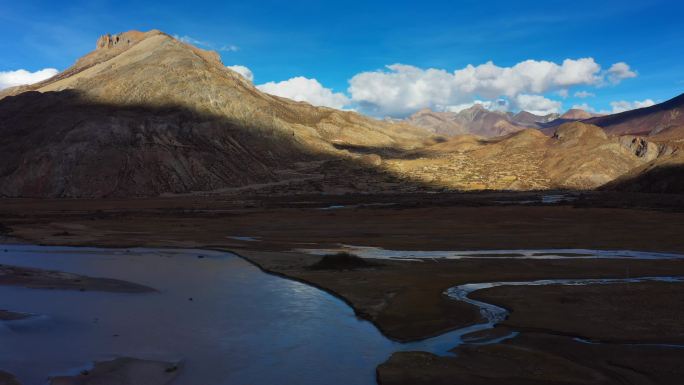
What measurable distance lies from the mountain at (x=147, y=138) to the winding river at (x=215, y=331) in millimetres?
103761

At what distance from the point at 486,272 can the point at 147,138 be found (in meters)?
124

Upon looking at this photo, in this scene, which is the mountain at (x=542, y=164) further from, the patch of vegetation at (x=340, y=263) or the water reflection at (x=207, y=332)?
the water reflection at (x=207, y=332)

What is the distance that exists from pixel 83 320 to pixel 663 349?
17311 millimetres

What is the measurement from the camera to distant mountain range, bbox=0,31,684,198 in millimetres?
123250

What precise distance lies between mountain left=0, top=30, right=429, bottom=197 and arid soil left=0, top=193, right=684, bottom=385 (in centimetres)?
5512

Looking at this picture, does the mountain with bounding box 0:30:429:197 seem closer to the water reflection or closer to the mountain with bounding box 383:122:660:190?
the mountain with bounding box 383:122:660:190

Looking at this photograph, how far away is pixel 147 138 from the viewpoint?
138 meters

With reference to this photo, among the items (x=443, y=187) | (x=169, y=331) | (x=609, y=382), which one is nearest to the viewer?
(x=609, y=382)

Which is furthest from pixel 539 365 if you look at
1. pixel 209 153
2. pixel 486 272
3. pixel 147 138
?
pixel 209 153

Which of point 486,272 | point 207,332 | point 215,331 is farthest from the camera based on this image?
point 486,272

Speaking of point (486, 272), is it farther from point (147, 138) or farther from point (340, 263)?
point (147, 138)

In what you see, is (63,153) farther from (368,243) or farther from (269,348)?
(269,348)

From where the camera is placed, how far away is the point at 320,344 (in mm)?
15773

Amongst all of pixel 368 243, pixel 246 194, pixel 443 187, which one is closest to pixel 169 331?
pixel 368 243
